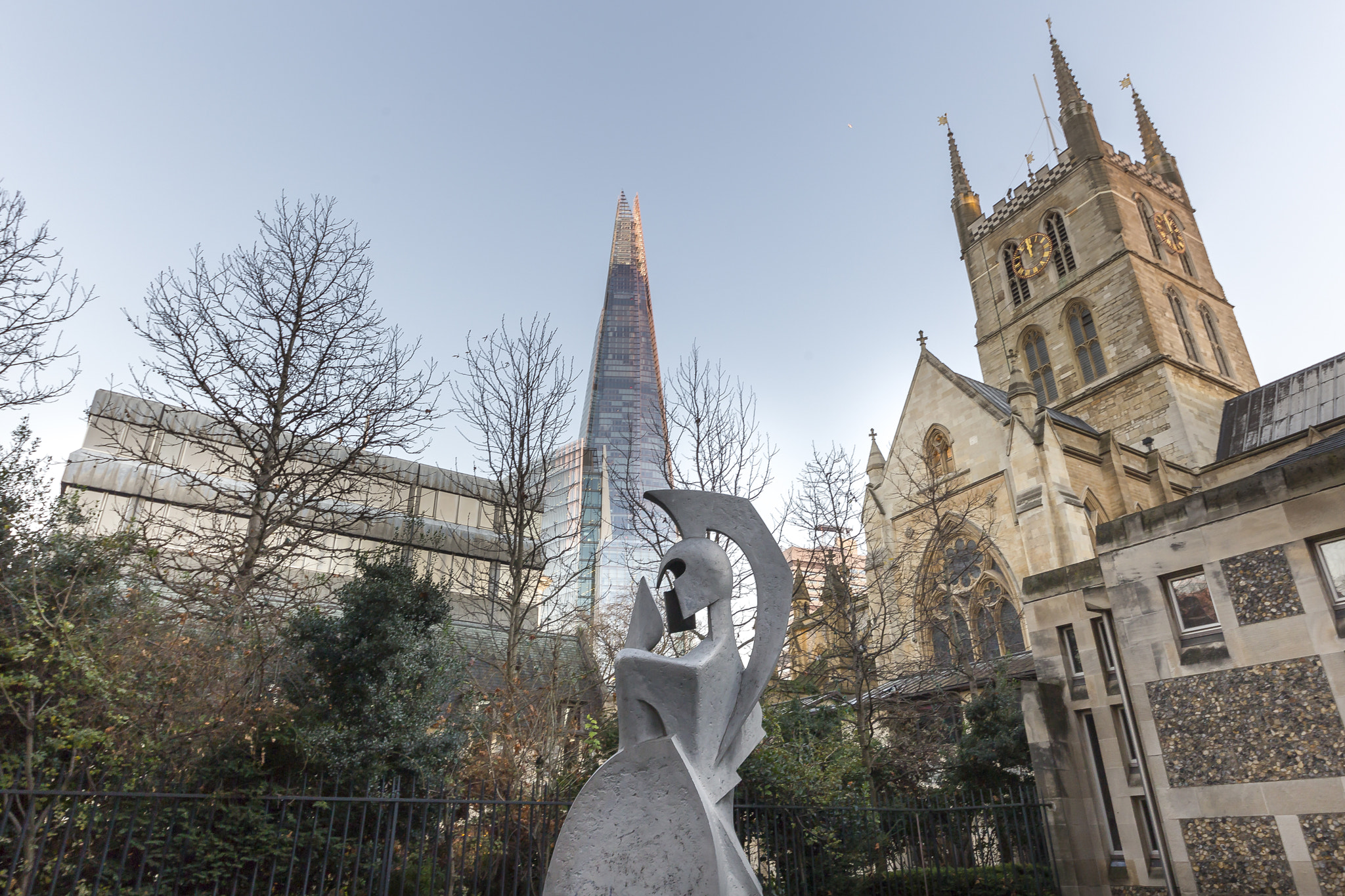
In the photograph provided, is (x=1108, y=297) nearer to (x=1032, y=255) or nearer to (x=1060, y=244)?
(x=1060, y=244)

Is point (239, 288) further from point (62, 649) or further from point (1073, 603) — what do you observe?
point (1073, 603)

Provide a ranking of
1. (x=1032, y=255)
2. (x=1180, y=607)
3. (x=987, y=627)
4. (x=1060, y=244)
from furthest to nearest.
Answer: (x=1032, y=255)
(x=1060, y=244)
(x=987, y=627)
(x=1180, y=607)

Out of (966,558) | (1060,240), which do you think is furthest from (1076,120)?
(966,558)

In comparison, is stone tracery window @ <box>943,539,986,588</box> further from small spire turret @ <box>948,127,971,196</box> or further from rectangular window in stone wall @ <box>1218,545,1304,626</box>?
small spire turret @ <box>948,127,971,196</box>

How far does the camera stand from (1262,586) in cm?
905

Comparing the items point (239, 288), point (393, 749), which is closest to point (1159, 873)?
point (393, 749)

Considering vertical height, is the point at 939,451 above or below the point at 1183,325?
below

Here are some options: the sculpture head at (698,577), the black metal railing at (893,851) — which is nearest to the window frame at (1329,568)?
the black metal railing at (893,851)

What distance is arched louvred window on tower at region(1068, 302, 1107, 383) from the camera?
34469mm

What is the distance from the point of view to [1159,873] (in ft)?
33.4

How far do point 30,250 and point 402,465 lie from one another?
25.2 meters

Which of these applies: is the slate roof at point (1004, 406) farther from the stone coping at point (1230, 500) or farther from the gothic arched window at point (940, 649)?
the stone coping at point (1230, 500)

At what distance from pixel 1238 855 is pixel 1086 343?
31.0m

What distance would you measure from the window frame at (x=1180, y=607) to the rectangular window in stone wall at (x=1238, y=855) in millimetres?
2115
